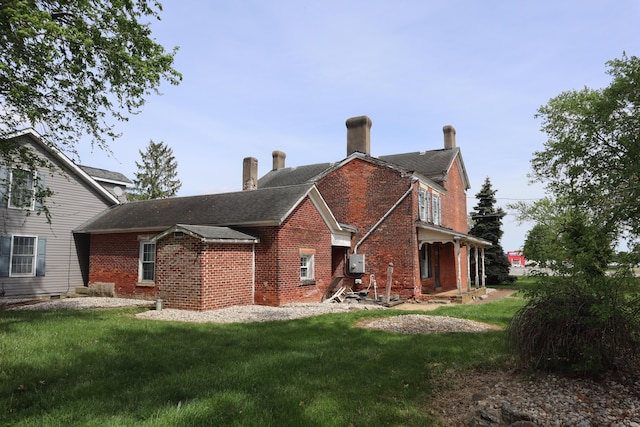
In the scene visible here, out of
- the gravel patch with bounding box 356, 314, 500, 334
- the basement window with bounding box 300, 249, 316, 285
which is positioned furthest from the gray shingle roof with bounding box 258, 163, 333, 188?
the gravel patch with bounding box 356, 314, 500, 334

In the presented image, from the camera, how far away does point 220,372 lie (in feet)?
20.4

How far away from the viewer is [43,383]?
18.5 ft

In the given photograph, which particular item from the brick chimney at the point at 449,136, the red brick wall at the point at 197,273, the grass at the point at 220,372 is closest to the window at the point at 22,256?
the red brick wall at the point at 197,273

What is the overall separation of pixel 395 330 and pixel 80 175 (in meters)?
17.5

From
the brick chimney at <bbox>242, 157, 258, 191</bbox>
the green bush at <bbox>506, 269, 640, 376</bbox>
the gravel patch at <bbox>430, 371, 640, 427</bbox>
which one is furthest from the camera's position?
the brick chimney at <bbox>242, 157, 258, 191</bbox>

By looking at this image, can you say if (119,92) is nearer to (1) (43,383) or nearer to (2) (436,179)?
(1) (43,383)

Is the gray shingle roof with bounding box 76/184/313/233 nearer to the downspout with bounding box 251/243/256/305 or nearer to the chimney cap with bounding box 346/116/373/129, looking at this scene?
the downspout with bounding box 251/243/256/305

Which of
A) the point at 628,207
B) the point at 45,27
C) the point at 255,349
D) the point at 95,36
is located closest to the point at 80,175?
the point at 95,36

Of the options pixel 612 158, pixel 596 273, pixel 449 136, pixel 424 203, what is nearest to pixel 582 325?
pixel 596 273

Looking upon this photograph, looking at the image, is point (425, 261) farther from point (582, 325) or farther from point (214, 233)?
point (582, 325)

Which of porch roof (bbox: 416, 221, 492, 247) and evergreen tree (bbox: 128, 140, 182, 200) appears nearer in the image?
porch roof (bbox: 416, 221, 492, 247)

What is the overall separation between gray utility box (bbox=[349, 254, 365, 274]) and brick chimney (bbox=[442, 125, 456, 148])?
45.6 feet

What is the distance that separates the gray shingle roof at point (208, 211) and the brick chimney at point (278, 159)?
15851 millimetres

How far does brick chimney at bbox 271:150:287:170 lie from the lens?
116ft
